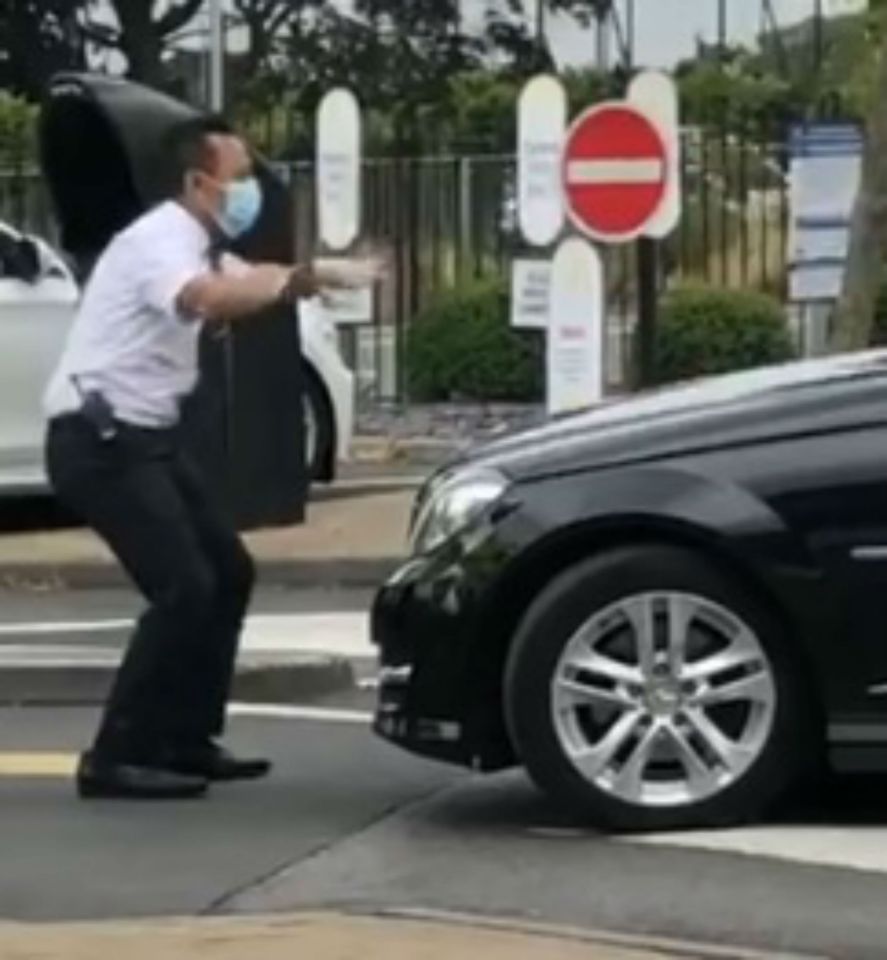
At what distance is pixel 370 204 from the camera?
961 inches

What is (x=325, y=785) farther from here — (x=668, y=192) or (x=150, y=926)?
(x=668, y=192)

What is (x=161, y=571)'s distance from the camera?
28.1 feet

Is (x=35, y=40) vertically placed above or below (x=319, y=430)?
above

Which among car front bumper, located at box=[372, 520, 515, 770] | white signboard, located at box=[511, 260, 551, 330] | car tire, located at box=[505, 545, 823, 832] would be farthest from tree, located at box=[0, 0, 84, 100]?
car tire, located at box=[505, 545, 823, 832]

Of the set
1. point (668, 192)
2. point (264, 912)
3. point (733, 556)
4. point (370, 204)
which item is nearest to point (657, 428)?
point (733, 556)

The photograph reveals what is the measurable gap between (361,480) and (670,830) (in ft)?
33.2

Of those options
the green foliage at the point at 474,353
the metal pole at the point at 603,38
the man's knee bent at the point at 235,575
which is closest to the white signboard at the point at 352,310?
the green foliage at the point at 474,353

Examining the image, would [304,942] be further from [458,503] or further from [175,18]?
[175,18]

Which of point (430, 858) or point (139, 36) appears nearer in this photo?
point (430, 858)

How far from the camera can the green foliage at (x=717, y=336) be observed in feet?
73.4

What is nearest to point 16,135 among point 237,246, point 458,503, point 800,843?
point 237,246

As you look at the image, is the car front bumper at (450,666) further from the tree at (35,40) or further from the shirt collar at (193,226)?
the tree at (35,40)

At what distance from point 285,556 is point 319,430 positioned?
238 centimetres

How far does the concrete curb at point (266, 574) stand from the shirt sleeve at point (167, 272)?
18.8ft
